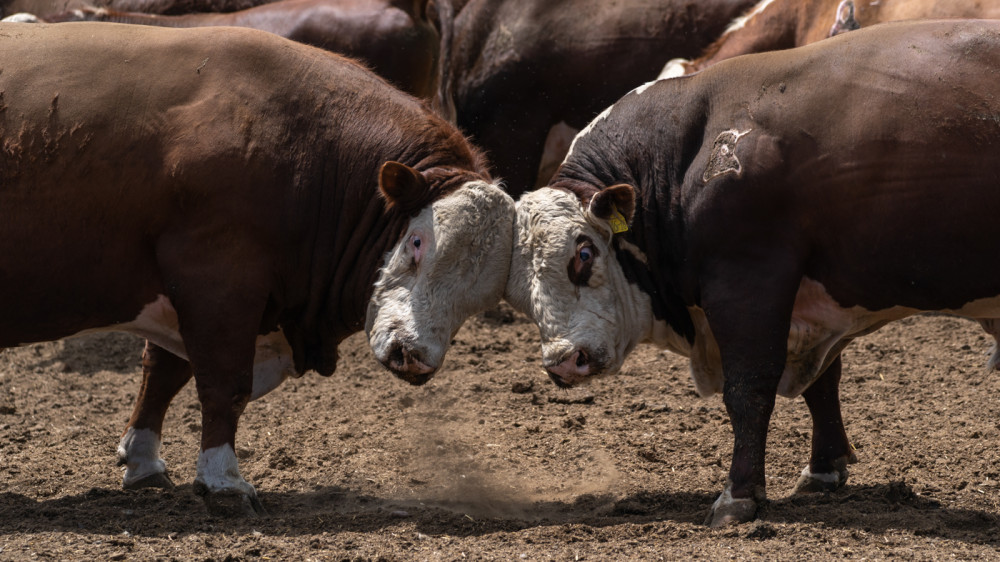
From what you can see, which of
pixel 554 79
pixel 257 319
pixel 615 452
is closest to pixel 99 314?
pixel 257 319

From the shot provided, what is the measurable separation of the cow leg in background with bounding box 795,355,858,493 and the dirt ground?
14 centimetres

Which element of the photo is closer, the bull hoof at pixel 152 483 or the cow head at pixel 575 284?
the cow head at pixel 575 284

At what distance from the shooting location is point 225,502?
5.86 meters

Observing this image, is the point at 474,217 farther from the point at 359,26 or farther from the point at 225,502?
the point at 359,26

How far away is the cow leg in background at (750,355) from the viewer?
5.61m

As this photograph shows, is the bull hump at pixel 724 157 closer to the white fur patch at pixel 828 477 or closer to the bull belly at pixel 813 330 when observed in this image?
the bull belly at pixel 813 330

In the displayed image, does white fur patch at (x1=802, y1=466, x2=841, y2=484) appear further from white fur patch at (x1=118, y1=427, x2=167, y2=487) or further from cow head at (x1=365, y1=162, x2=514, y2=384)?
white fur patch at (x1=118, y1=427, x2=167, y2=487)

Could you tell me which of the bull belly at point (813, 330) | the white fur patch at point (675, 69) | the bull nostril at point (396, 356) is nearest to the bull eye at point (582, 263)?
the bull belly at point (813, 330)

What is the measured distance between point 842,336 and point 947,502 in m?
0.96

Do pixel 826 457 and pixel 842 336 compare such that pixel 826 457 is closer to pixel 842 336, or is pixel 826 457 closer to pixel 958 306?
pixel 842 336

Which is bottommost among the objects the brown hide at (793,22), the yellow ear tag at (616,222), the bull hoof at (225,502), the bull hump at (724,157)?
the bull hoof at (225,502)

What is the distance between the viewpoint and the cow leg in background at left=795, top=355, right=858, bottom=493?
6352mm

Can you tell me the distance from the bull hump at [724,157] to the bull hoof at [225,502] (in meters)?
2.73

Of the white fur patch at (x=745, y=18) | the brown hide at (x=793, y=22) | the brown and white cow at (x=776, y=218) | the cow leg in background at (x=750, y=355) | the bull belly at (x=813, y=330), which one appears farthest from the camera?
the white fur patch at (x=745, y=18)
